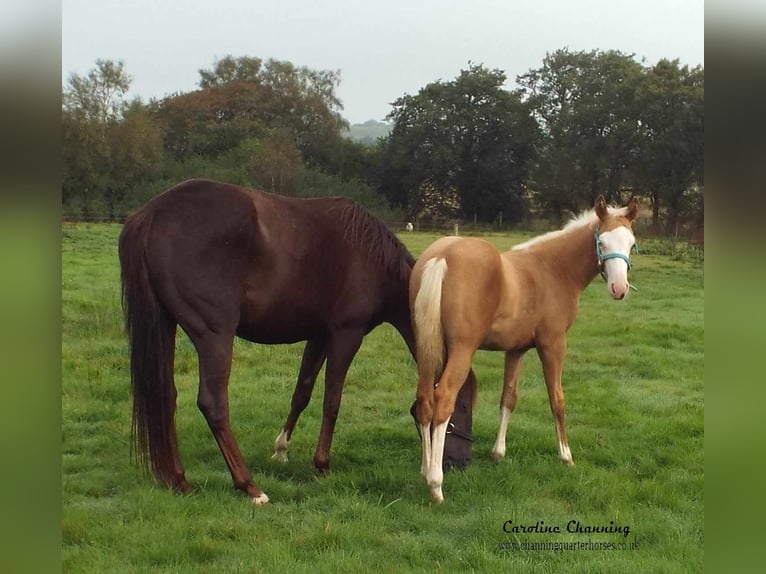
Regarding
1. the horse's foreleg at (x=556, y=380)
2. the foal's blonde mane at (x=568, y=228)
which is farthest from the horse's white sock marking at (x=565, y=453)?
the foal's blonde mane at (x=568, y=228)

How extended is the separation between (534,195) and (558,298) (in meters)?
0.77

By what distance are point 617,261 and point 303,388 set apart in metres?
2.36

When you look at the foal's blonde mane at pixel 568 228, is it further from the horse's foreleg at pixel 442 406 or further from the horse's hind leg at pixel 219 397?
the horse's hind leg at pixel 219 397

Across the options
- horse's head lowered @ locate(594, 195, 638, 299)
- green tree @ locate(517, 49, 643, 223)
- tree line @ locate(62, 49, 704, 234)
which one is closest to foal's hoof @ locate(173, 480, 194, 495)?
tree line @ locate(62, 49, 704, 234)

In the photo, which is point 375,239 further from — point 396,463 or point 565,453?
point 565,453

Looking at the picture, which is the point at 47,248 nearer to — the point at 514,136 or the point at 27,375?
the point at 27,375

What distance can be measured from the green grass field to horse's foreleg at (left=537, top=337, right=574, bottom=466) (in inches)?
6.6

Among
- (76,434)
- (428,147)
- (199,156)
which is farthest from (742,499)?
(76,434)

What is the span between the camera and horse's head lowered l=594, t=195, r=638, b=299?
12.3 feet

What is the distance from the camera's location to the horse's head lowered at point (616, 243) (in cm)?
374

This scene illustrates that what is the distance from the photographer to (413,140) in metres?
4.48

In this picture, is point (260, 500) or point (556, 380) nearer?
point (260, 500)

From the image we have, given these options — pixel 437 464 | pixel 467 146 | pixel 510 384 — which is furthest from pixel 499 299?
pixel 467 146

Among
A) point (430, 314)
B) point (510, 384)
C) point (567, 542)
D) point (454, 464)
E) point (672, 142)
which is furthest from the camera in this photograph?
point (510, 384)
